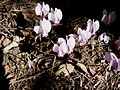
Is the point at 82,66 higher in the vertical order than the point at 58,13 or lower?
lower

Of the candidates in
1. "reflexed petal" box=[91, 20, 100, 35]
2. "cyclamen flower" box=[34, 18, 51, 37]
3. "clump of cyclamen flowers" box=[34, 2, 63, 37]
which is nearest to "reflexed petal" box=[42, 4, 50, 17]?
"clump of cyclamen flowers" box=[34, 2, 63, 37]

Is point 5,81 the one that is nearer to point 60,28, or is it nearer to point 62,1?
point 60,28

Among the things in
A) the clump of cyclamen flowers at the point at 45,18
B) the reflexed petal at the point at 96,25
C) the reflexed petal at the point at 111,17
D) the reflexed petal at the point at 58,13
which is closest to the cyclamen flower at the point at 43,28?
the clump of cyclamen flowers at the point at 45,18

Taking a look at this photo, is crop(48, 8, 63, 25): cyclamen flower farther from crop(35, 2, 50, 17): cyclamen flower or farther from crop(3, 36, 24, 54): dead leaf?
crop(3, 36, 24, 54): dead leaf

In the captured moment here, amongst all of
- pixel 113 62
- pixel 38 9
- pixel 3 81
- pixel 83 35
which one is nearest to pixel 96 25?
pixel 83 35

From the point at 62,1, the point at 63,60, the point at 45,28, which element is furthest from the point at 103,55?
the point at 62,1

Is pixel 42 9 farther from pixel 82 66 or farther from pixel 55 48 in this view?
pixel 82 66
